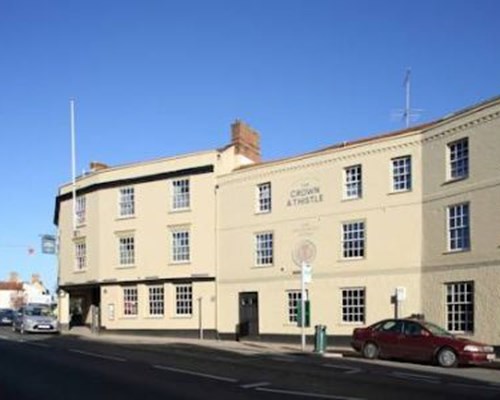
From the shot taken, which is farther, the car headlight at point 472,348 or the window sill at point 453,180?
the window sill at point 453,180

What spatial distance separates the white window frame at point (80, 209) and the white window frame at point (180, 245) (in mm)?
8133

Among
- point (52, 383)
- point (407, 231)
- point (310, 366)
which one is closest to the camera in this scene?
point (52, 383)

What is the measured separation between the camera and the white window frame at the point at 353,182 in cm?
3475

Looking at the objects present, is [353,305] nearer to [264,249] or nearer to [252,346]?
[252,346]

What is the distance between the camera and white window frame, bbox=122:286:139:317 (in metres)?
43.9

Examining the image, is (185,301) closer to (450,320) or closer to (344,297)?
(344,297)

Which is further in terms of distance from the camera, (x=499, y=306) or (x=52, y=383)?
(x=499, y=306)

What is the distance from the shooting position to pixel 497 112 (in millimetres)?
28781

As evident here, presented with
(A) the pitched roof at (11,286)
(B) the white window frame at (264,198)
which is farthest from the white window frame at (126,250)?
(A) the pitched roof at (11,286)

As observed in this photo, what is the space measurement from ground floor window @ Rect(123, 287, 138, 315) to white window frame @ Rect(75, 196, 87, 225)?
19.7ft

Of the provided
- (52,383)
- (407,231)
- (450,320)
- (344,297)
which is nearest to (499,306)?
(450,320)

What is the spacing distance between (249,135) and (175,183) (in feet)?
17.0

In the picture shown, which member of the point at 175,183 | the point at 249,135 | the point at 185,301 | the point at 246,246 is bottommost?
the point at 185,301

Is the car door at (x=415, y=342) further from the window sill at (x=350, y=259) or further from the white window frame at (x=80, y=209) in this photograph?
the white window frame at (x=80, y=209)
